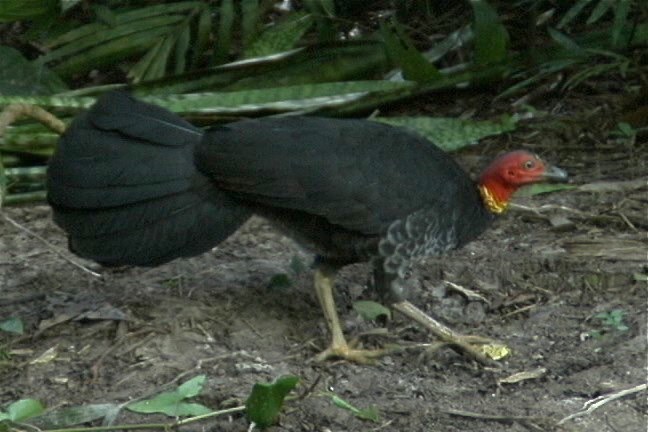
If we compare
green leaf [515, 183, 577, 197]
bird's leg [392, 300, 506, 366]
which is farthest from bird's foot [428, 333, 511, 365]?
green leaf [515, 183, 577, 197]

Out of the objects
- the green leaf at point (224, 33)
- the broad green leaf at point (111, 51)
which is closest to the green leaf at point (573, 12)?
the green leaf at point (224, 33)

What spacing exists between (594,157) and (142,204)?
239 cm

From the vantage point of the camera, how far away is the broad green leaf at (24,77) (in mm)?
6285

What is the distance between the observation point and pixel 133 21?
6523 mm

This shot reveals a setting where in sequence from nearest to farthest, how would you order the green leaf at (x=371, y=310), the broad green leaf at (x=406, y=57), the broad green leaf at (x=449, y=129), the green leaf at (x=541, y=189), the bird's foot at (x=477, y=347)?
the bird's foot at (x=477, y=347)
the green leaf at (x=371, y=310)
the green leaf at (x=541, y=189)
the broad green leaf at (x=449, y=129)
the broad green leaf at (x=406, y=57)

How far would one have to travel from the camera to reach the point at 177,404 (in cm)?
404

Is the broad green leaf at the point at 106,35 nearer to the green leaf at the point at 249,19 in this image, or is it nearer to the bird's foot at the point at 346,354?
the green leaf at the point at 249,19

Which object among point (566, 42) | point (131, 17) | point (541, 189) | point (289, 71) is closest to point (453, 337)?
point (541, 189)

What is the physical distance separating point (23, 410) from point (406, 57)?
2960 millimetres

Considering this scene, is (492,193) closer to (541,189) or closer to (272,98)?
(541,189)

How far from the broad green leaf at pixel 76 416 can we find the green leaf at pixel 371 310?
1146mm

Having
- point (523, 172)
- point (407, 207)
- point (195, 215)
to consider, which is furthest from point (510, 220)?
point (195, 215)

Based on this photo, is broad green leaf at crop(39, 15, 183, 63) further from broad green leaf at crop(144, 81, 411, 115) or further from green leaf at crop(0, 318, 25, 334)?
green leaf at crop(0, 318, 25, 334)

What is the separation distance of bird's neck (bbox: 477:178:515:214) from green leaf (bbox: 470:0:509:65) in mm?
1508
